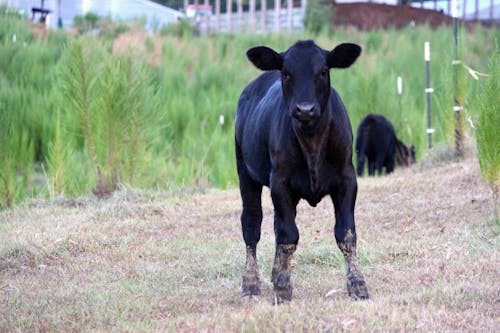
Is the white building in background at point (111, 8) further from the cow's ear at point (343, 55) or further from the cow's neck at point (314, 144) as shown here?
the cow's neck at point (314, 144)

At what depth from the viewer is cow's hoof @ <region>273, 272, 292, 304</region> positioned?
5.96 metres

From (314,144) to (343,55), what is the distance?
0.67 metres

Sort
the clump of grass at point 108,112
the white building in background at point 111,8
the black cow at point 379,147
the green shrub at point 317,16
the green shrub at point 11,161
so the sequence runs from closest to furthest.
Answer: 1. the green shrub at point 11,161
2. the clump of grass at point 108,112
3. the black cow at point 379,147
4. the green shrub at point 317,16
5. the white building in background at point 111,8

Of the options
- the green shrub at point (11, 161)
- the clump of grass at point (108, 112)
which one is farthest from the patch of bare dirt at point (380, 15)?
the clump of grass at point (108, 112)

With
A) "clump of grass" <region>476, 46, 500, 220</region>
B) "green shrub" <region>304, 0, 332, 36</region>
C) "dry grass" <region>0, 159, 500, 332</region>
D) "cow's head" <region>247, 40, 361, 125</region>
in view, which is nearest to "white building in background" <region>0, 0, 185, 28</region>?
"green shrub" <region>304, 0, 332, 36</region>

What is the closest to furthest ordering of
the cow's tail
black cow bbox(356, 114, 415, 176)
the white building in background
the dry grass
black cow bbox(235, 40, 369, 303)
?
the dry grass
black cow bbox(235, 40, 369, 303)
black cow bbox(356, 114, 415, 176)
the cow's tail
the white building in background

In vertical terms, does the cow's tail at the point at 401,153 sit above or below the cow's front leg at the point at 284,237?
below

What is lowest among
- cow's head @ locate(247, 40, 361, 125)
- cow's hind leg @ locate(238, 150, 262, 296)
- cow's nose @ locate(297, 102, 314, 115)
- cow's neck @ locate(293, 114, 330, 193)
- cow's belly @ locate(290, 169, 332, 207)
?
cow's hind leg @ locate(238, 150, 262, 296)

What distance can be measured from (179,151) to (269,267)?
8.95 meters

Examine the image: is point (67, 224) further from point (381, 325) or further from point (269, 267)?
point (381, 325)

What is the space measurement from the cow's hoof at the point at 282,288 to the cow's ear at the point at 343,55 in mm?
1355

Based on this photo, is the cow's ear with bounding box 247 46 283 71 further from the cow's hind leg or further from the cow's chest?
the cow's hind leg

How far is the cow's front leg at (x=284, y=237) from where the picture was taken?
5996 millimetres

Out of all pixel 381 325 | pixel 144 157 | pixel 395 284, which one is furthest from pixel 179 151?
pixel 381 325
